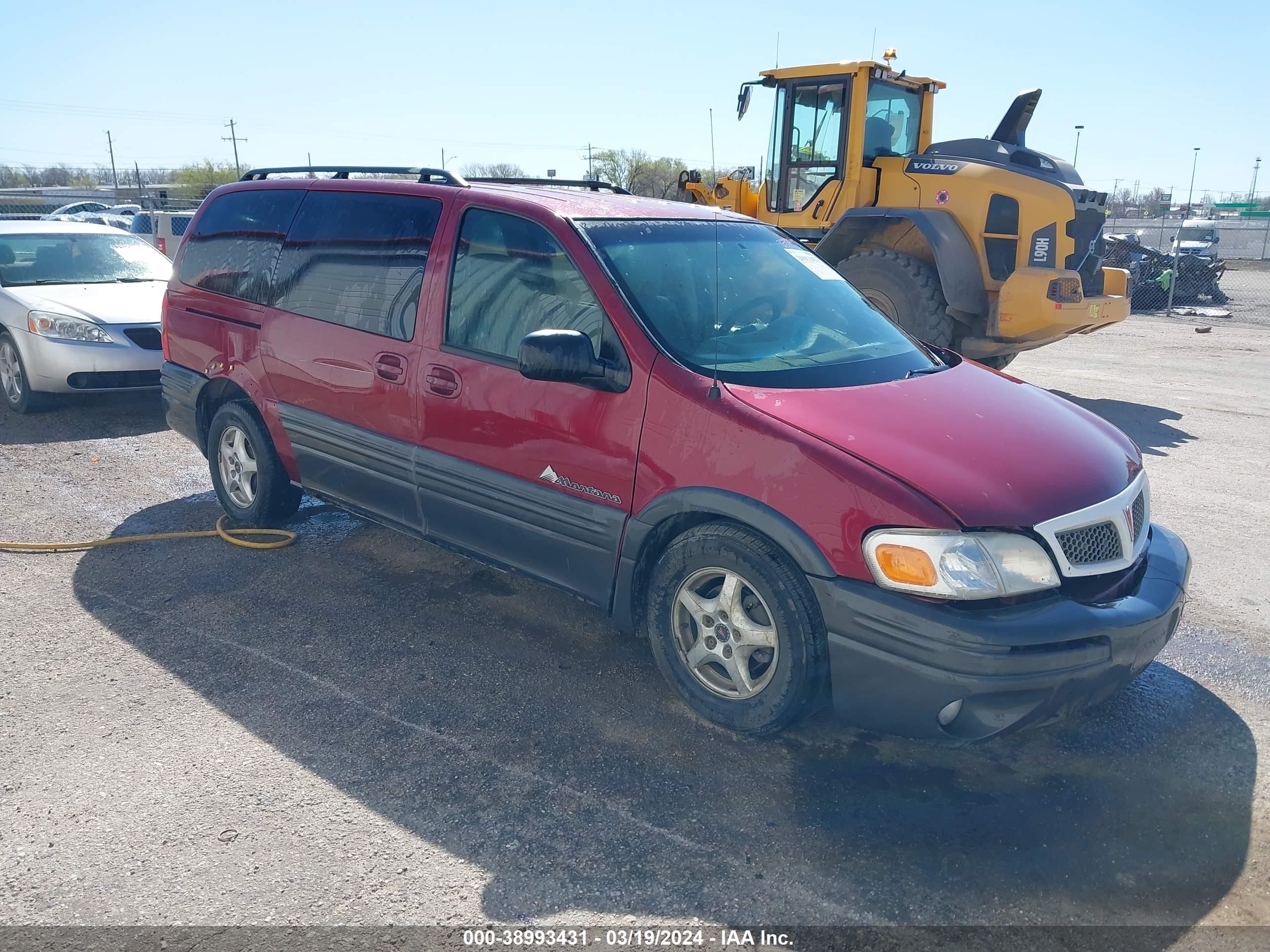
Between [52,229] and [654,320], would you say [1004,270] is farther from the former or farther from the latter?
[52,229]

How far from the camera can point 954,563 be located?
112 inches

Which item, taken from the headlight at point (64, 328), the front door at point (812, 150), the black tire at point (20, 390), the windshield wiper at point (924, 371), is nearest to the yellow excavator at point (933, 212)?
the front door at point (812, 150)

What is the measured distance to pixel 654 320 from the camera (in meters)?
3.55

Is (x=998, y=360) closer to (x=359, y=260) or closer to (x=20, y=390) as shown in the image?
(x=359, y=260)

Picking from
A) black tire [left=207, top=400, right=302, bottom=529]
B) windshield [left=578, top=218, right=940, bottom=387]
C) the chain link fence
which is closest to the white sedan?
black tire [left=207, top=400, right=302, bottom=529]

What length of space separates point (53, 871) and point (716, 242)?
3.25 meters

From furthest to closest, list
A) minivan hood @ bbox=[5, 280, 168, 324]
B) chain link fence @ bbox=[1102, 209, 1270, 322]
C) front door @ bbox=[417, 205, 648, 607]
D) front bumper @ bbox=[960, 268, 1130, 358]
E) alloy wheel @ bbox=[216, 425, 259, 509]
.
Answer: chain link fence @ bbox=[1102, 209, 1270, 322]
front bumper @ bbox=[960, 268, 1130, 358]
minivan hood @ bbox=[5, 280, 168, 324]
alloy wheel @ bbox=[216, 425, 259, 509]
front door @ bbox=[417, 205, 648, 607]

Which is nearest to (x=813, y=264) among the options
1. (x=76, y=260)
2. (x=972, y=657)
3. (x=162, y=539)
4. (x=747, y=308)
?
(x=747, y=308)

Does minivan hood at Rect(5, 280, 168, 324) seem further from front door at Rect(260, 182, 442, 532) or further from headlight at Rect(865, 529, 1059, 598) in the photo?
headlight at Rect(865, 529, 1059, 598)

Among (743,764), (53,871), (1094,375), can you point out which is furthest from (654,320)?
(1094,375)

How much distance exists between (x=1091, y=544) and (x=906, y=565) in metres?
0.69

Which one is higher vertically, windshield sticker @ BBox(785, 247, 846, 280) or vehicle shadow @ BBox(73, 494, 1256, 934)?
windshield sticker @ BBox(785, 247, 846, 280)

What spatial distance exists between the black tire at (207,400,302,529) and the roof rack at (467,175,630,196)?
1.77 meters

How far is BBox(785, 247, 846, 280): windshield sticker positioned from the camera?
4410 millimetres
